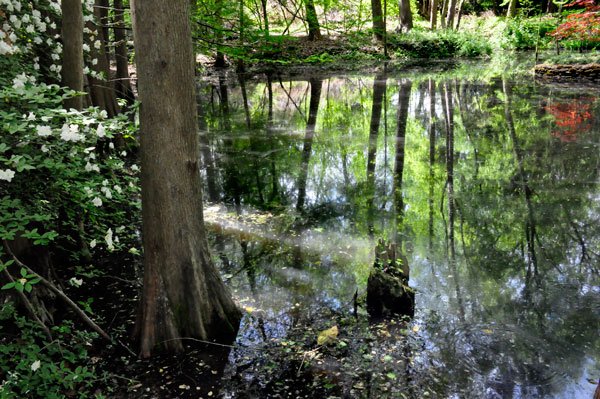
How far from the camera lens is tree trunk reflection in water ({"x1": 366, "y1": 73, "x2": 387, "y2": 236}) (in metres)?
8.33

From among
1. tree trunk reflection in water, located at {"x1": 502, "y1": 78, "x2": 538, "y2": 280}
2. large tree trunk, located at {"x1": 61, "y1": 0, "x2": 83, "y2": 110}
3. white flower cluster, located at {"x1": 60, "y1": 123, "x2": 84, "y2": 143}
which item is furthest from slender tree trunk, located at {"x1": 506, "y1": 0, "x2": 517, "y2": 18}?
white flower cluster, located at {"x1": 60, "y1": 123, "x2": 84, "y2": 143}

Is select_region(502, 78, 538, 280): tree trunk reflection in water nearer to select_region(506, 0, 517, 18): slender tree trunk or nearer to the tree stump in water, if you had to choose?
the tree stump in water

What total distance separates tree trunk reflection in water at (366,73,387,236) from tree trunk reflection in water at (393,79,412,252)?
0.44 meters

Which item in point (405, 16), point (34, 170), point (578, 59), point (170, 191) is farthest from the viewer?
point (405, 16)

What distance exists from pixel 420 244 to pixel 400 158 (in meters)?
4.32

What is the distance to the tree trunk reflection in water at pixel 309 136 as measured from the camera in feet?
30.9

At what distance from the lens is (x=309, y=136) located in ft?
44.8

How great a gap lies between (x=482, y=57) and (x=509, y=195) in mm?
Result: 23168

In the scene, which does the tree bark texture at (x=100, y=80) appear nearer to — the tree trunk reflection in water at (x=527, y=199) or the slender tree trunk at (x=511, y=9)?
the tree trunk reflection in water at (x=527, y=199)

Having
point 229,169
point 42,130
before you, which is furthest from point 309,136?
point 42,130

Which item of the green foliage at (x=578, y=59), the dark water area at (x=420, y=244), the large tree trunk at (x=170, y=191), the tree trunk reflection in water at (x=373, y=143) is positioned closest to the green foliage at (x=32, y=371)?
the large tree trunk at (x=170, y=191)

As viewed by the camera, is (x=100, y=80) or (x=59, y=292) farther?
(x=100, y=80)

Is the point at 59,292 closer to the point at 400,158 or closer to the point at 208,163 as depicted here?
the point at 208,163

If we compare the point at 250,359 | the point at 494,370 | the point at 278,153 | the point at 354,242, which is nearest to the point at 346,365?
the point at 250,359
